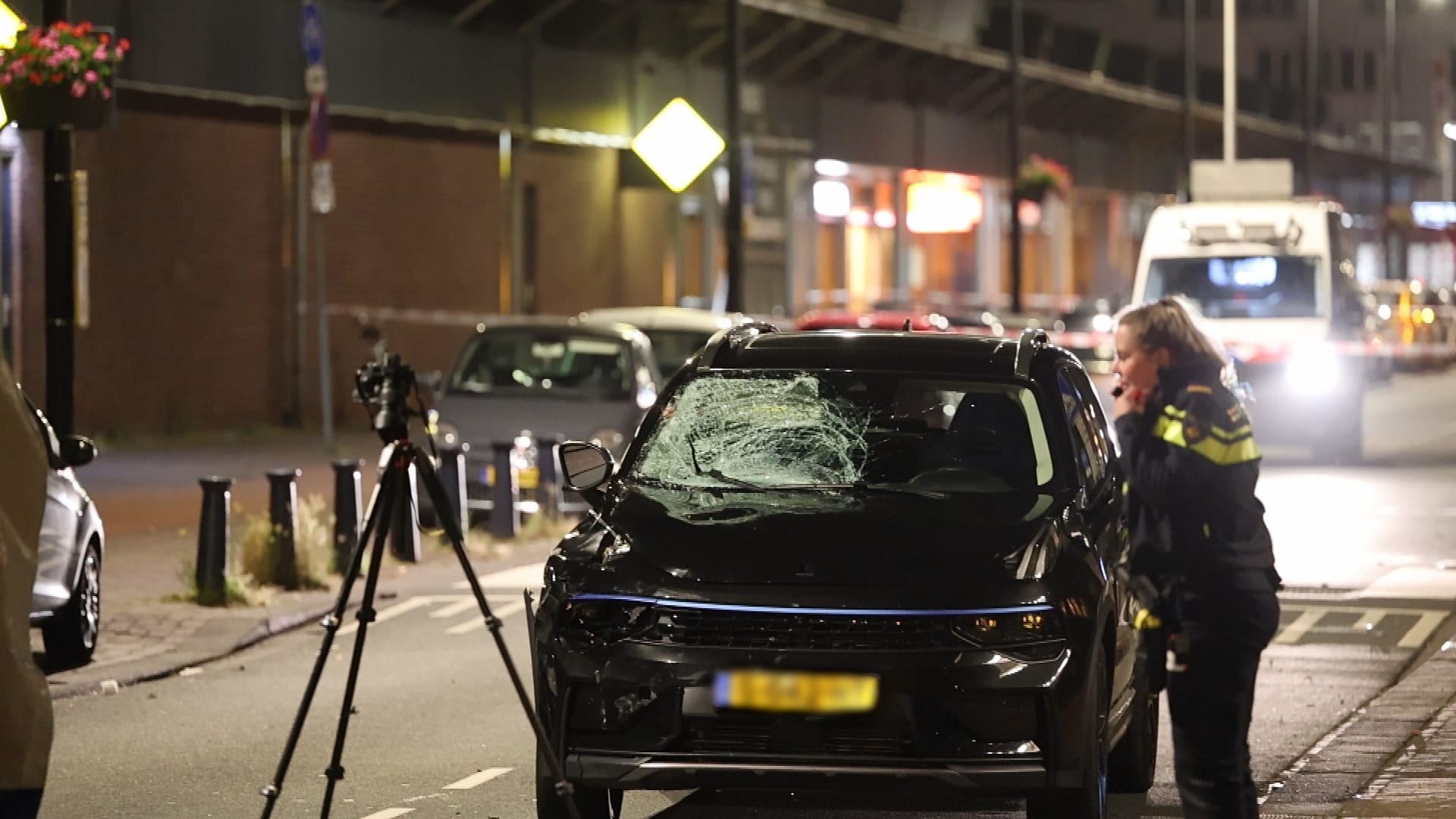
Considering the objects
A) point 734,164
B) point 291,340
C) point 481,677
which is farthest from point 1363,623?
point 291,340

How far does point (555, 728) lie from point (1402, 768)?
129 inches

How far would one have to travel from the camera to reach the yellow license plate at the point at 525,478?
18.6 m

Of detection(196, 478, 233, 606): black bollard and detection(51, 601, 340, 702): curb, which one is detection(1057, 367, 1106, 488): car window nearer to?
detection(51, 601, 340, 702): curb

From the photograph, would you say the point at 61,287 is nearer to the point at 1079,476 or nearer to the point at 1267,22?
the point at 1079,476

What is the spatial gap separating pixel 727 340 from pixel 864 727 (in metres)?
2.01

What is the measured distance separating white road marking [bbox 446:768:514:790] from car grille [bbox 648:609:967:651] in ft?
6.51

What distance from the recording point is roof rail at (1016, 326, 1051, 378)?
8531 millimetres

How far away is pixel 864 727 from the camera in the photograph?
285 inches

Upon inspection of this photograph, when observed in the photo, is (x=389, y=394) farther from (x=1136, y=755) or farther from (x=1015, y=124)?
(x=1015, y=124)

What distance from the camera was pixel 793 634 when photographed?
24.0 ft

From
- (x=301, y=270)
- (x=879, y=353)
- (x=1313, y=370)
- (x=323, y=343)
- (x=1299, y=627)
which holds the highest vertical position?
(x=301, y=270)

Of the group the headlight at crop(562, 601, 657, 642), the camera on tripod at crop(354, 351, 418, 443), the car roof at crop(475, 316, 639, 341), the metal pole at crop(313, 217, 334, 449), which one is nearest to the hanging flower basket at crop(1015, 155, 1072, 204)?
the metal pole at crop(313, 217, 334, 449)

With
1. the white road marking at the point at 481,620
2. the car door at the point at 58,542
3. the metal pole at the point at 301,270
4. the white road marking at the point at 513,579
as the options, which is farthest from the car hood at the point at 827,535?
the metal pole at the point at 301,270

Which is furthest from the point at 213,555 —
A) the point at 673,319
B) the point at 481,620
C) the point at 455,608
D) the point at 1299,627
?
the point at 673,319
